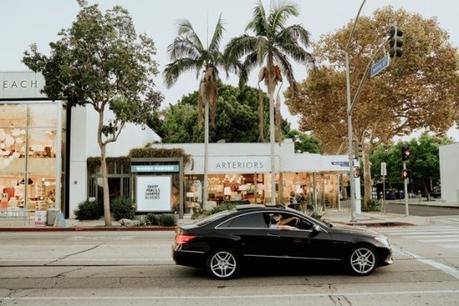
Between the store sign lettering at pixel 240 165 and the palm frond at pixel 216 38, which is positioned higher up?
the palm frond at pixel 216 38

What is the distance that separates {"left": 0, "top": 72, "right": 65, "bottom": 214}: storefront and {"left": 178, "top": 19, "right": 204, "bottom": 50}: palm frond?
8786mm

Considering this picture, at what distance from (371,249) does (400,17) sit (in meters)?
29.5

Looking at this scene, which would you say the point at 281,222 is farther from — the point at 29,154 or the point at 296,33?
the point at 29,154

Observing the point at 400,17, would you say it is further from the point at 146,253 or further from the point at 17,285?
the point at 17,285

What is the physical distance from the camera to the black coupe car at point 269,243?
9305mm

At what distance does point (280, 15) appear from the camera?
960 inches

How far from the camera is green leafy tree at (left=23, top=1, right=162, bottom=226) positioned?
23234 millimetres

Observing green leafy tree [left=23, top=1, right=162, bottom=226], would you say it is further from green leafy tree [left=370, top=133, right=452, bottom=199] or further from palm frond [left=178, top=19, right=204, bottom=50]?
green leafy tree [left=370, top=133, right=452, bottom=199]

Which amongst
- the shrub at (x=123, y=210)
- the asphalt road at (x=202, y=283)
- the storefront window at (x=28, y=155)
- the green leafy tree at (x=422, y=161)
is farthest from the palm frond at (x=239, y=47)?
the green leafy tree at (x=422, y=161)

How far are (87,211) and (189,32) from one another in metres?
11.9

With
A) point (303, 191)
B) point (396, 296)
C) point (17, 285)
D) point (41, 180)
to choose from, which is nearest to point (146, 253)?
point (17, 285)

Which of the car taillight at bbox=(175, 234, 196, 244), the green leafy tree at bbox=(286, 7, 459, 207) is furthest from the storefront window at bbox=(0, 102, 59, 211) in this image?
the car taillight at bbox=(175, 234, 196, 244)

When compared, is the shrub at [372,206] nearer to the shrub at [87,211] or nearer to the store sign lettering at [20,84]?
the shrub at [87,211]

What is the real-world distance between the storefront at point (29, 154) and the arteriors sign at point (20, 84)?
0.71 m
